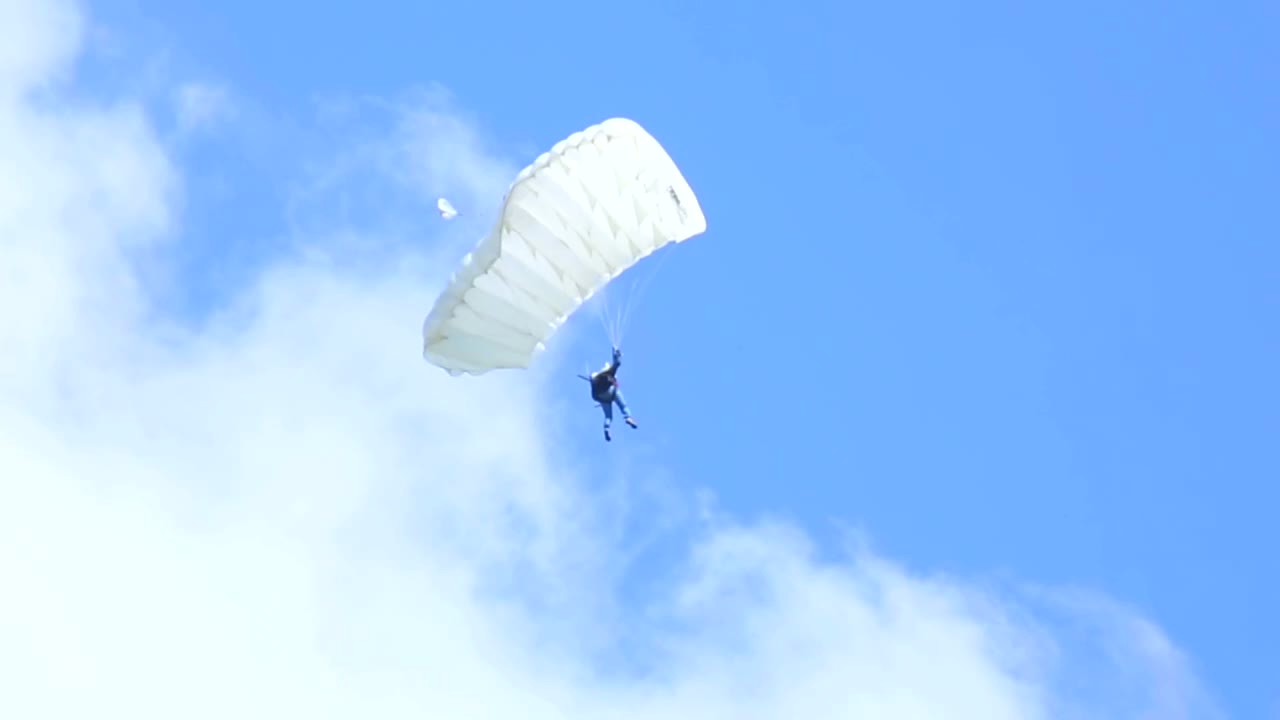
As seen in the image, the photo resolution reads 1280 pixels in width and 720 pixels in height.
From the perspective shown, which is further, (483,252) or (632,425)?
(632,425)

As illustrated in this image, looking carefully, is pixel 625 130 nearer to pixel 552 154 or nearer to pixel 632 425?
pixel 552 154

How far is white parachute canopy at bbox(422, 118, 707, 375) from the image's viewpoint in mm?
35781

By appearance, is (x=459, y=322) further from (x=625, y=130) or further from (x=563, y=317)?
(x=625, y=130)

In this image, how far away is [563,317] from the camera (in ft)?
123

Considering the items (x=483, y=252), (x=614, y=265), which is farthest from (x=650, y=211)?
(x=483, y=252)

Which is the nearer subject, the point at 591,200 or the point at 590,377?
the point at 591,200

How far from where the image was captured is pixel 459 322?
3675 cm

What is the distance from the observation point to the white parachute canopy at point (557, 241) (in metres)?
35.8

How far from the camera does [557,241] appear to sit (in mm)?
36469

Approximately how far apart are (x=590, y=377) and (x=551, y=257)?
323 centimetres

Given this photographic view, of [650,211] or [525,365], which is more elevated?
[650,211]

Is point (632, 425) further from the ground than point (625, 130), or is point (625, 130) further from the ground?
point (625, 130)

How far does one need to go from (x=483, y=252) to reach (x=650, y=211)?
3.60 m

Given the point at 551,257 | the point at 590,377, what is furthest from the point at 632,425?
the point at 551,257
